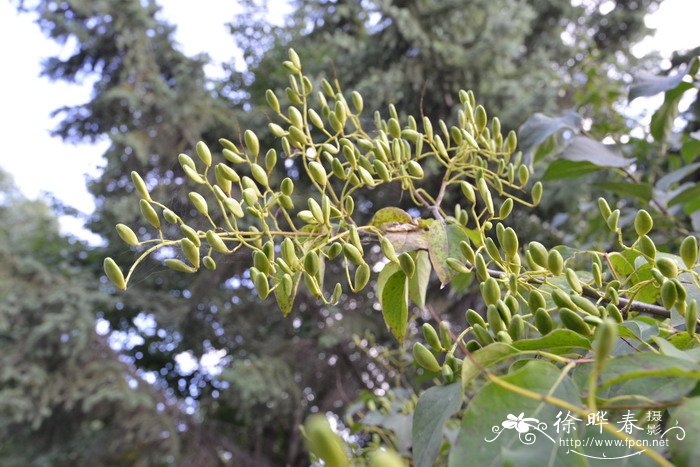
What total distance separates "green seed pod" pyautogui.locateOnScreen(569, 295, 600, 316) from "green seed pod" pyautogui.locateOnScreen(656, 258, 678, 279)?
5 centimetres

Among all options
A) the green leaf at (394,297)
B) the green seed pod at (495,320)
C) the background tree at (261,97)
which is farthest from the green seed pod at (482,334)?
the background tree at (261,97)

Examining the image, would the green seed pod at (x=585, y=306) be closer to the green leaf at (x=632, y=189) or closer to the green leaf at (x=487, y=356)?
the green leaf at (x=487, y=356)

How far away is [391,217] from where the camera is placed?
48 centimetres

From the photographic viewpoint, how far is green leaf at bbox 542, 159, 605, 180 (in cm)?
79

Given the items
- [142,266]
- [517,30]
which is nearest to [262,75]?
[517,30]

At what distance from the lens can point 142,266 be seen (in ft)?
1.62

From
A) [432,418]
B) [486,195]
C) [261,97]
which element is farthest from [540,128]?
[261,97]

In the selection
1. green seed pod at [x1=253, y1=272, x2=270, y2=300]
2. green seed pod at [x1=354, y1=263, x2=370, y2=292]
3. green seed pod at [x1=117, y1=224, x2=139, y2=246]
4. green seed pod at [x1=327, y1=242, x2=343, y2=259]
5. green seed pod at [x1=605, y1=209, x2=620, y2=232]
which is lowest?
green seed pod at [x1=605, y1=209, x2=620, y2=232]

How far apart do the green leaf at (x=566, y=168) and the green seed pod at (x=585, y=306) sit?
0.48m

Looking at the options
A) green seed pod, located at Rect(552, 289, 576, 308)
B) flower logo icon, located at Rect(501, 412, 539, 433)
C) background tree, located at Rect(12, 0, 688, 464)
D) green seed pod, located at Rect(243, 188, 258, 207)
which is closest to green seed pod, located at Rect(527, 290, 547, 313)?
green seed pod, located at Rect(552, 289, 576, 308)

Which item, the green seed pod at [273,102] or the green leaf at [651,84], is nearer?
the green seed pod at [273,102]

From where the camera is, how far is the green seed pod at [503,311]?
13.4 inches

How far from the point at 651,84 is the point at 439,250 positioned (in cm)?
58

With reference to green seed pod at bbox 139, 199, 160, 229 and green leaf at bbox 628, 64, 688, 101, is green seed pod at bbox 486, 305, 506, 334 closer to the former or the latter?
green seed pod at bbox 139, 199, 160, 229
